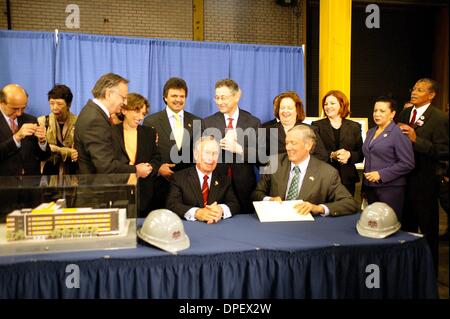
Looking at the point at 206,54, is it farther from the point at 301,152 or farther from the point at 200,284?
the point at 200,284

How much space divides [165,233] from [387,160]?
2192 mm

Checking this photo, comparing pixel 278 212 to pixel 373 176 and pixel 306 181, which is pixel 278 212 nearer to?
pixel 306 181

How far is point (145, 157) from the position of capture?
338cm

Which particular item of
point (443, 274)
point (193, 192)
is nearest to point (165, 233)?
point (193, 192)

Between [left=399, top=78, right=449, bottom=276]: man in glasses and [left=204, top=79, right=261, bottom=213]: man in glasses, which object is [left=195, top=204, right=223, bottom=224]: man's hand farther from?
[left=399, top=78, right=449, bottom=276]: man in glasses

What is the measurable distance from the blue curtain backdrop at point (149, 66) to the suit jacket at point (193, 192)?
98.0 inches

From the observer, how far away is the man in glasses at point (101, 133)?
2896 mm

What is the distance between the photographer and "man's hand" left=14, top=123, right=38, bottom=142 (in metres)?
3.35

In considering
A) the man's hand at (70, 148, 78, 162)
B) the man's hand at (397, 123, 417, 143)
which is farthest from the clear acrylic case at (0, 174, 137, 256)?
the man's hand at (397, 123, 417, 143)

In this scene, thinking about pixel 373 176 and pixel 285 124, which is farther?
pixel 285 124

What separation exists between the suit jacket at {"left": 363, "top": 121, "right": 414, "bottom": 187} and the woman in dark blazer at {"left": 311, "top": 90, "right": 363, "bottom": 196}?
1.31 feet

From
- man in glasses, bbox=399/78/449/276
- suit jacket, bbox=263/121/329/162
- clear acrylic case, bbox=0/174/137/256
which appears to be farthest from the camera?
suit jacket, bbox=263/121/329/162

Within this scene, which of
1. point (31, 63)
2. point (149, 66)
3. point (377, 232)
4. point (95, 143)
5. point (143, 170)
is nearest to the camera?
point (377, 232)

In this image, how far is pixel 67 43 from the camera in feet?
16.1
